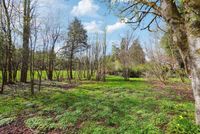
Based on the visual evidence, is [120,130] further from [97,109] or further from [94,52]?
[94,52]

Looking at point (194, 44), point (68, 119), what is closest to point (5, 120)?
point (68, 119)

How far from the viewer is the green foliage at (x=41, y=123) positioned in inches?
259

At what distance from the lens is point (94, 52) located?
105 ft

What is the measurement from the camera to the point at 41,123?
689 cm

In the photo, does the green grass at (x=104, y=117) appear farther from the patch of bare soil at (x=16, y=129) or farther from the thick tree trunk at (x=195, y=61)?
the thick tree trunk at (x=195, y=61)

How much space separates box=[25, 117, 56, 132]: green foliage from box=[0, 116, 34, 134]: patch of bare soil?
0.56 ft

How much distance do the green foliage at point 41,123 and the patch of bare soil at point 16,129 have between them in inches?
6.7

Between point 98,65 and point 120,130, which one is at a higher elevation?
point 98,65

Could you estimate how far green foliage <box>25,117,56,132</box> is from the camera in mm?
6567

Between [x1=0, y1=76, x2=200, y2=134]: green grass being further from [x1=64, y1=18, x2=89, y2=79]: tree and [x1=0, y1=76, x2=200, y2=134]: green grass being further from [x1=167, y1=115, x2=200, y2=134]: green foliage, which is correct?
[x1=64, y1=18, x2=89, y2=79]: tree

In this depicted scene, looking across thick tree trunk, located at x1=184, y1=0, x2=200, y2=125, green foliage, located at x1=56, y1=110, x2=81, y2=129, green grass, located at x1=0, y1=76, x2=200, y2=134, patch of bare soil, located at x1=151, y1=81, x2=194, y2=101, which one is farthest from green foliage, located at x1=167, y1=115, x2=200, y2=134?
patch of bare soil, located at x1=151, y1=81, x2=194, y2=101

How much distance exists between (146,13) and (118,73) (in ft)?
132

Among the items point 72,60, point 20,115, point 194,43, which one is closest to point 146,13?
point 194,43

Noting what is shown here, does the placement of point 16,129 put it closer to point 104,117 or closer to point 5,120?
point 5,120
